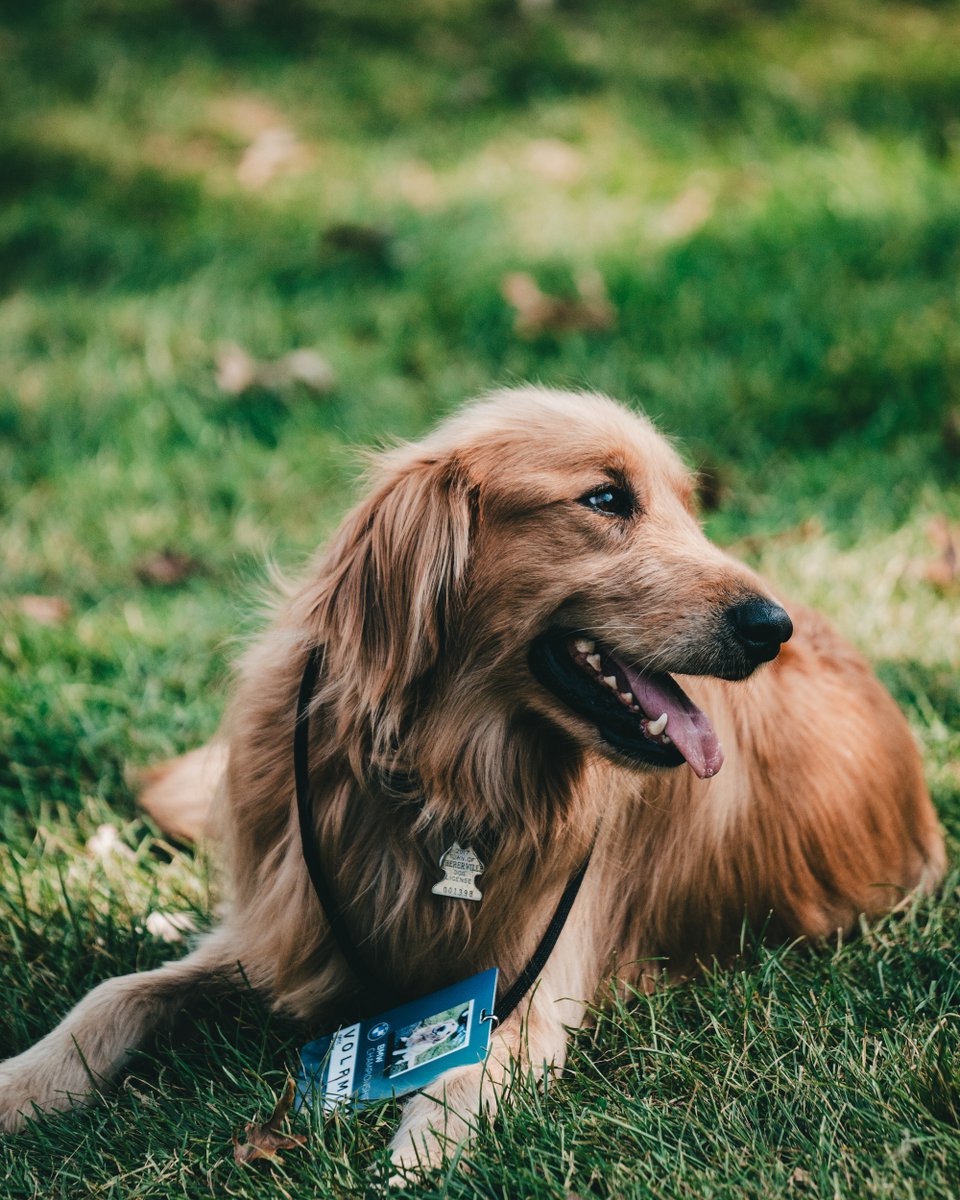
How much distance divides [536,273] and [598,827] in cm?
419

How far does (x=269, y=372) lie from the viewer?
217 inches

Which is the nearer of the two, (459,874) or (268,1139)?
(268,1139)

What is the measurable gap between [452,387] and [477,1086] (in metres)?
3.78

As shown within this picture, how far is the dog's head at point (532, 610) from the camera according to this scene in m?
2.36

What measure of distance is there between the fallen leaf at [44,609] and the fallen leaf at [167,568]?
1.10 ft

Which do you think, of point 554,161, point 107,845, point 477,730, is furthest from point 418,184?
point 477,730

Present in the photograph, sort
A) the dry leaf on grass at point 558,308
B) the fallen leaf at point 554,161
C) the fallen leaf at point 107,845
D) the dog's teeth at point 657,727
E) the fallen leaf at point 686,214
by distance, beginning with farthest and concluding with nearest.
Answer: the fallen leaf at point 554,161, the fallen leaf at point 686,214, the dry leaf on grass at point 558,308, the fallen leaf at point 107,845, the dog's teeth at point 657,727

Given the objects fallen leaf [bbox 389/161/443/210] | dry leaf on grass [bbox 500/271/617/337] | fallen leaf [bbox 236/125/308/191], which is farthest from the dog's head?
fallen leaf [bbox 236/125/308/191]

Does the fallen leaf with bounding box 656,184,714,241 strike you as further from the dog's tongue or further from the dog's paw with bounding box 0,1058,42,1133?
the dog's paw with bounding box 0,1058,42,1133

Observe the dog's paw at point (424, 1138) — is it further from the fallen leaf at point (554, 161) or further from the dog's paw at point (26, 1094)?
the fallen leaf at point (554, 161)

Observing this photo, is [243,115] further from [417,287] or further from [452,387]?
[452,387]

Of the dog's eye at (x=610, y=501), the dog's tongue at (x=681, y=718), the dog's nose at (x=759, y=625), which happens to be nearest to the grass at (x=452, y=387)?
the dog's tongue at (x=681, y=718)

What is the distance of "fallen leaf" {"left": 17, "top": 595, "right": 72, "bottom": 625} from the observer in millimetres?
4137

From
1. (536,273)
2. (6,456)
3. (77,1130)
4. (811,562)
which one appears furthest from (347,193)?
(77,1130)
